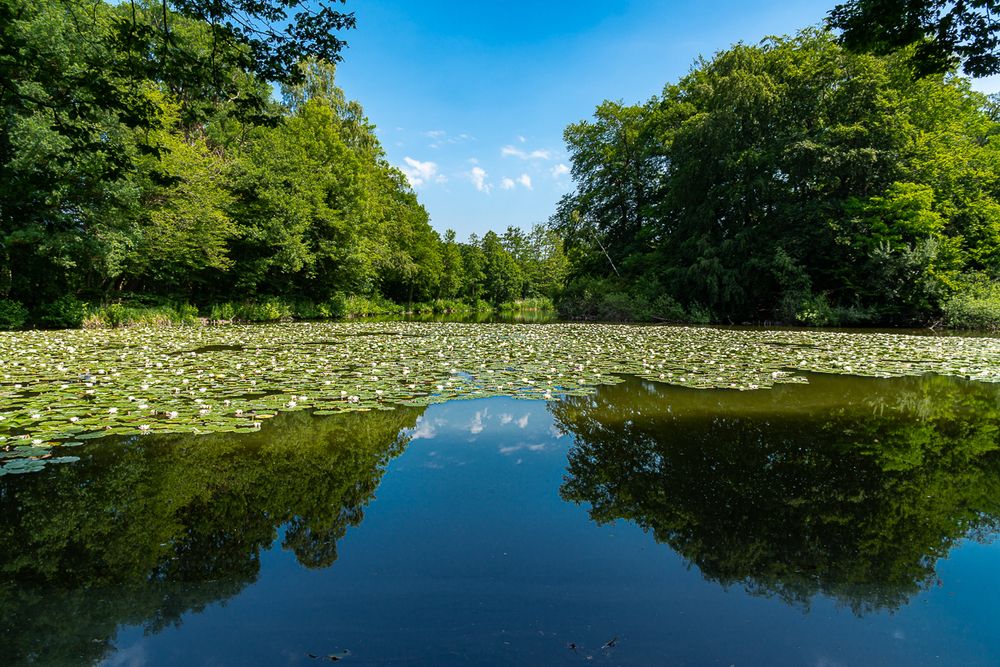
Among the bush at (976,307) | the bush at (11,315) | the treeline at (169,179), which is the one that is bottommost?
the bush at (11,315)

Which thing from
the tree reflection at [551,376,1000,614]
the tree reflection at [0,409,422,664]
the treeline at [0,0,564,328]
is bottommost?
the tree reflection at [0,409,422,664]

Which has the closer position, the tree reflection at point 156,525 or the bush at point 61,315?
the tree reflection at point 156,525

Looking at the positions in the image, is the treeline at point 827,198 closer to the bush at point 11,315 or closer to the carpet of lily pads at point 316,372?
the carpet of lily pads at point 316,372

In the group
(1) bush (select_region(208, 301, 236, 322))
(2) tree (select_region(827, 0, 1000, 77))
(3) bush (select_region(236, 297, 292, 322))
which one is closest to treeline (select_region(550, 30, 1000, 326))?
(2) tree (select_region(827, 0, 1000, 77))

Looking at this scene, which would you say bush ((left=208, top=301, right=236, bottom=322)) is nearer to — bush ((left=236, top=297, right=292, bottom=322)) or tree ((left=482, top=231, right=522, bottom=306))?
bush ((left=236, top=297, right=292, bottom=322))

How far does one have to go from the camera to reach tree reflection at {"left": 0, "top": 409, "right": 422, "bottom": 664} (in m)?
1.85

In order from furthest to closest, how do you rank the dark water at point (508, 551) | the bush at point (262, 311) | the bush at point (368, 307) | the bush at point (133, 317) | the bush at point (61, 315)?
the bush at point (368, 307)
the bush at point (262, 311)
the bush at point (133, 317)
the bush at point (61, 315)
the dark water at point (508, 551)

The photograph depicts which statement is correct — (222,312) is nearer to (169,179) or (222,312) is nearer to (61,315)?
(61,315)

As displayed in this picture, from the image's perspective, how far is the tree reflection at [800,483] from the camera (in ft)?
7.44

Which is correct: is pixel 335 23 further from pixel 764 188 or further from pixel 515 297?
pixel 515 297

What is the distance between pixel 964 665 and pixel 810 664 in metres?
0.54

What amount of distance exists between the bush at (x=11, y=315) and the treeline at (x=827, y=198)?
83.7ft

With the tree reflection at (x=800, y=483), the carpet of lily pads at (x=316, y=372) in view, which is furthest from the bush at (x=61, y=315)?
the tree reflection at (x=800, y=483)

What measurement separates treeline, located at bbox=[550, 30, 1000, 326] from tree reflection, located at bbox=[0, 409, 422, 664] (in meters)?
22.4
